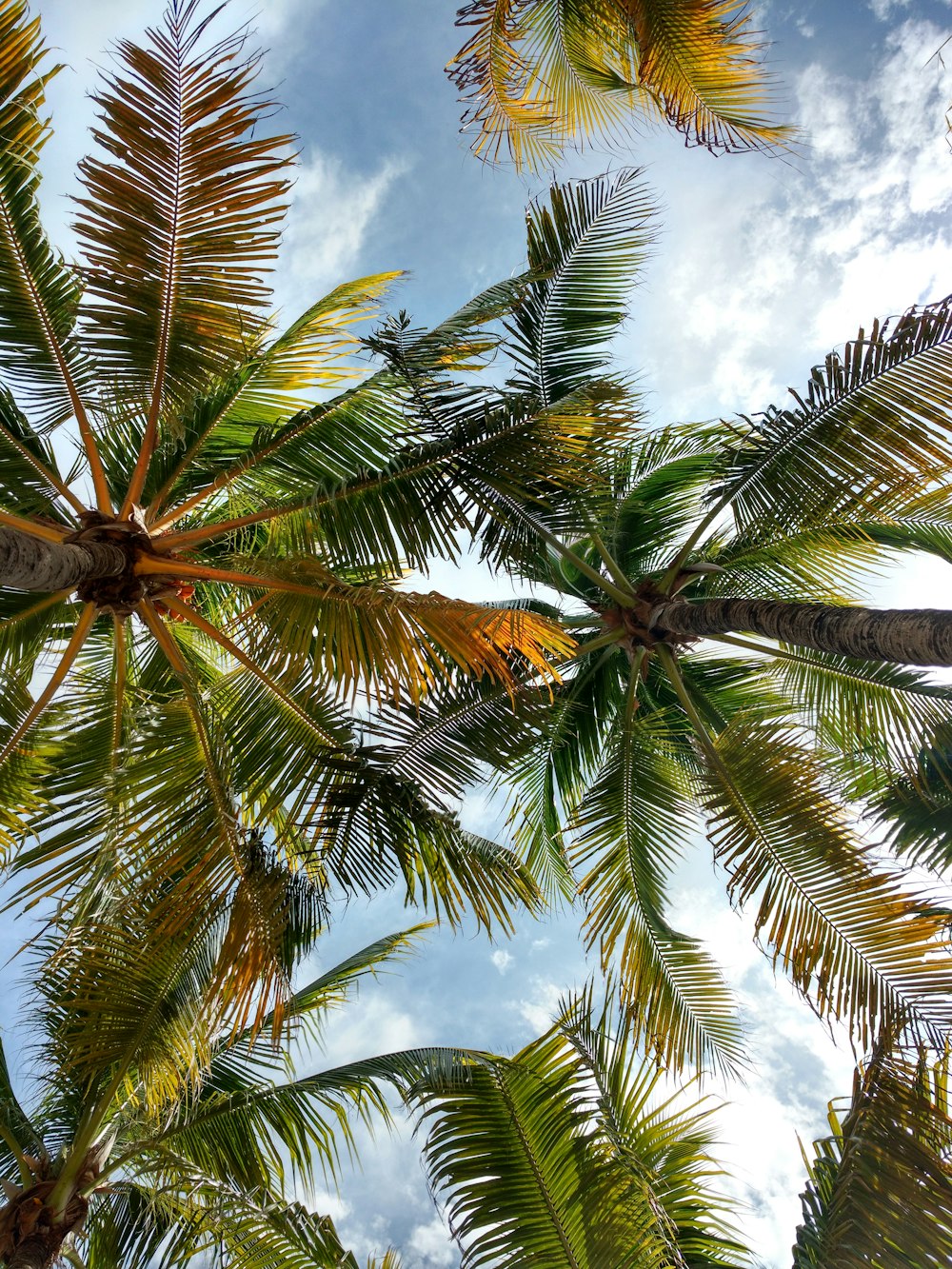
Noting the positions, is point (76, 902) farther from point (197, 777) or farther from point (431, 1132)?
point (431, 1132)

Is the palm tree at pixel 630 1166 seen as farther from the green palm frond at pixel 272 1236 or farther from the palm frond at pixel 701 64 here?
the palm frond at pixel 701 64

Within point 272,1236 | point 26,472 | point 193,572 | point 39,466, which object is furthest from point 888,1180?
point 26,472

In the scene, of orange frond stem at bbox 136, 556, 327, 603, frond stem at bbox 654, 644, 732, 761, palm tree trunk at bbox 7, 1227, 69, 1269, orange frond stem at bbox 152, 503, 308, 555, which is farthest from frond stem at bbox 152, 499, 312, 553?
palm tree trunk at bbox 7, 1227, 69, 1269

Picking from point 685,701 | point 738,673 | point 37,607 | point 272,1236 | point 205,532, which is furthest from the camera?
point 738,673

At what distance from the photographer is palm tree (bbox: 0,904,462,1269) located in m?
4.58

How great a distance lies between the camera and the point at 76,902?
15.6ft

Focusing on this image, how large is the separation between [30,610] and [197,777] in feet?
6.24

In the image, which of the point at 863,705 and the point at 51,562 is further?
the point at 863,705

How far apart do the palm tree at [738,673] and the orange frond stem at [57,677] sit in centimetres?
223

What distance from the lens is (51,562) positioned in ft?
13.0

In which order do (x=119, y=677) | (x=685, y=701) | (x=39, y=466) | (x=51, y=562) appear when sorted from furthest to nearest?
1. (x=685, y=701)
2. (x=119, y=677)
3. (x=39, y=466)
4. (x=51, y=562)

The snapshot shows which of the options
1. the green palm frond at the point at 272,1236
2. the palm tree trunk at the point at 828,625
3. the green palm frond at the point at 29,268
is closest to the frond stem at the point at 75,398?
the green palm frond at the point at 29,268

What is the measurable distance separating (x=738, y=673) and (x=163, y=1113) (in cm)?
643

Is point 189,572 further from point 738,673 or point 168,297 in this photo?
point 738,673
